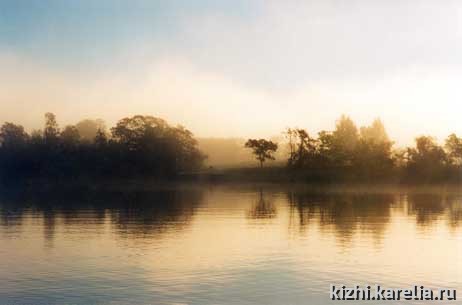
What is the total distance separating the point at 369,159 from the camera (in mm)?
189000

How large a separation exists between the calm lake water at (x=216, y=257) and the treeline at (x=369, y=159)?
386 feet

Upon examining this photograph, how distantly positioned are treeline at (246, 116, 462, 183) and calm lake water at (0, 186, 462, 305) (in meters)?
118

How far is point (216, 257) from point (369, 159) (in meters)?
153

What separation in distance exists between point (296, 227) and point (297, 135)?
134522mm

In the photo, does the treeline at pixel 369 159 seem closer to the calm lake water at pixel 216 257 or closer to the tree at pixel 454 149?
the tree at pixel 454 149

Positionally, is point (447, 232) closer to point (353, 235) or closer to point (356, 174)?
point (353, 235)

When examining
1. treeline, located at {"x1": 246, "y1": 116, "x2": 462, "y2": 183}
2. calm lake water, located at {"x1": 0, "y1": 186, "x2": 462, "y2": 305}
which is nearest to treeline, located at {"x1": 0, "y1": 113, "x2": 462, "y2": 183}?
treeline, located at {"x1": 246, "y1": 116, "x2": 462, "y2": 183}

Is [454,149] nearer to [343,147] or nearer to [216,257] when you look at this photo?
[343,147]

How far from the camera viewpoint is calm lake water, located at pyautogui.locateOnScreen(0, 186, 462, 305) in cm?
3108

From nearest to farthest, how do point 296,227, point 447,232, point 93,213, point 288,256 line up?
point 288,256, point 447,232, point 296,227, point 93,213

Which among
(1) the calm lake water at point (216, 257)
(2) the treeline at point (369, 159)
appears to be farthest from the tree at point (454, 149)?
(1) the calm lake water at point (216, 257)

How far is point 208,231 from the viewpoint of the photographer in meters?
58.7

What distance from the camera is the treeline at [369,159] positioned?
186 meters

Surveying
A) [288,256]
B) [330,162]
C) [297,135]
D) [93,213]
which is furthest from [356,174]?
[288,256]
